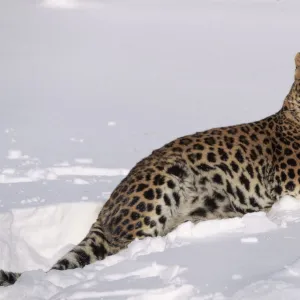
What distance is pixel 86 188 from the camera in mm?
13203

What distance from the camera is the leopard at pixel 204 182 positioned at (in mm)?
8602

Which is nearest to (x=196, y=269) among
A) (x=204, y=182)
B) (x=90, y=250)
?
(x=90, y=250)

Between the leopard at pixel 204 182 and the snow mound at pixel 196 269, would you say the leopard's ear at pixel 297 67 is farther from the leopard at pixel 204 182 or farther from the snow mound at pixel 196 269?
the snow mound at pixel 196 269

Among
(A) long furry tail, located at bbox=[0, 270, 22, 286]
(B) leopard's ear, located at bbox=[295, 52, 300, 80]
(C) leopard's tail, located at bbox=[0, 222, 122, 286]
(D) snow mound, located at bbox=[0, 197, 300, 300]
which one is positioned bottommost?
(C) leopard's tail, located at bbox=[0, 222, 122, 286]

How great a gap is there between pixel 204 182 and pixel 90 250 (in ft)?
5.14

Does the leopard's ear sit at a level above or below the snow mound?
above

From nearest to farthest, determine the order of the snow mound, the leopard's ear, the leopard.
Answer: the snow mound, the leopard, the leopard's ear

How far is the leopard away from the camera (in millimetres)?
8602

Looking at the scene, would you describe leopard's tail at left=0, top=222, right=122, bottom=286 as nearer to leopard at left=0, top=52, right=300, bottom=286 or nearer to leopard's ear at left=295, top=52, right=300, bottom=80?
leopard at left=0, top=52, right=300, bottom=286

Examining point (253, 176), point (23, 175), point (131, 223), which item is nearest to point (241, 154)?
point (253, 176)

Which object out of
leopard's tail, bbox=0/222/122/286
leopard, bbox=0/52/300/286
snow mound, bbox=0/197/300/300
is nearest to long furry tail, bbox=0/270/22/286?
snow mound, bbox=0/197/300/300

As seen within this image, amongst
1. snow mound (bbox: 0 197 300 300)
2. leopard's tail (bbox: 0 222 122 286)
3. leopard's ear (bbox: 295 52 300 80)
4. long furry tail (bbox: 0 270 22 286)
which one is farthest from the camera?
leopard's ear (bbox: 295 52 300 80)

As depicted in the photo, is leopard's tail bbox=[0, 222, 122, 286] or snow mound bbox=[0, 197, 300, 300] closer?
snow mound bbox=[0, 197, 300, 300]

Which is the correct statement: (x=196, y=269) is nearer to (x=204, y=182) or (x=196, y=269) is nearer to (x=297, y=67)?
(x=204, y=182)
